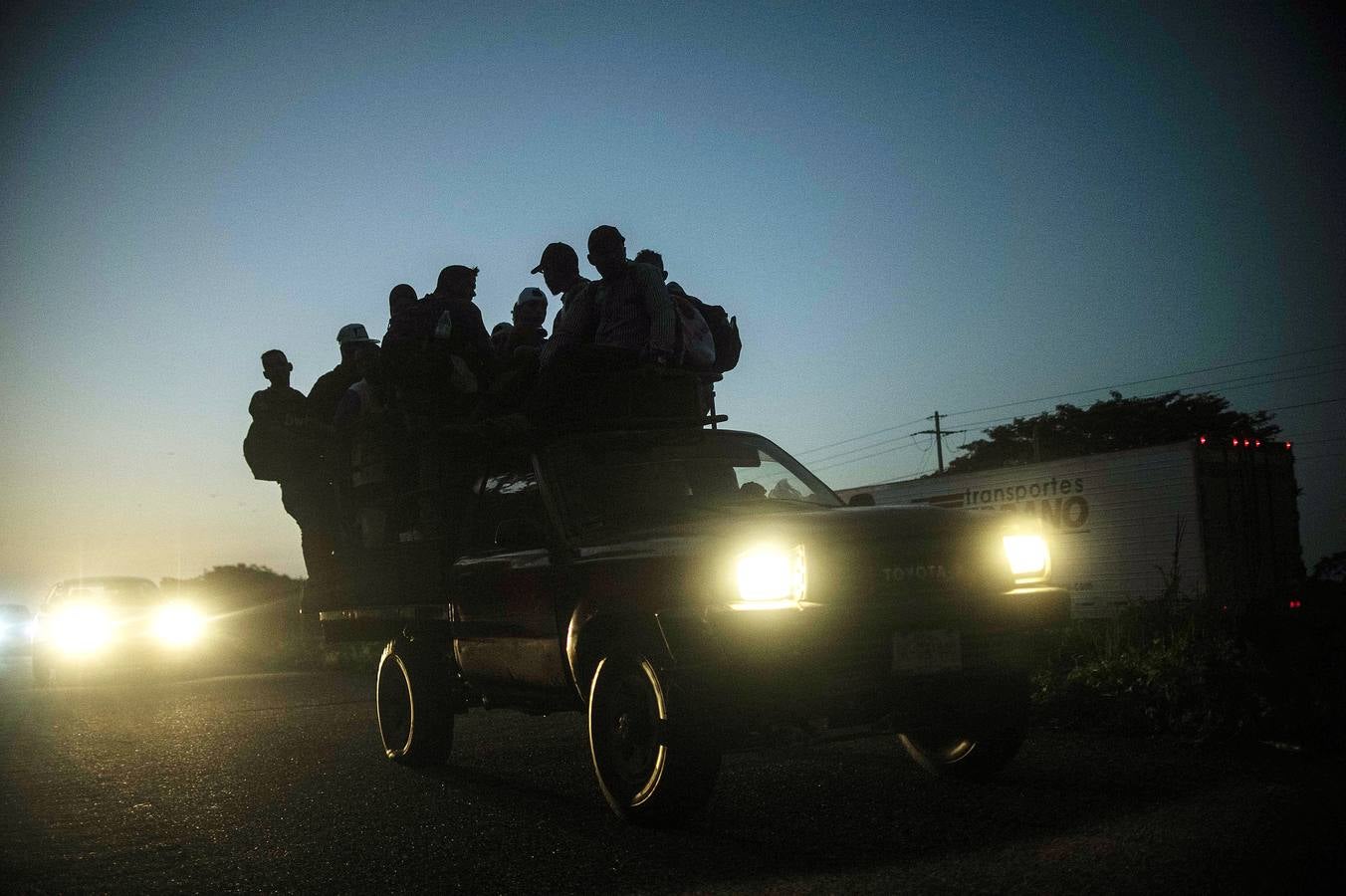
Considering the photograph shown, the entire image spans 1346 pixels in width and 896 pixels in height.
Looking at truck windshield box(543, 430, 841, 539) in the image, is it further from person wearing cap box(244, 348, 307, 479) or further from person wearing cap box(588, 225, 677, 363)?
person wearing cap box(244, 348, 307, 479)

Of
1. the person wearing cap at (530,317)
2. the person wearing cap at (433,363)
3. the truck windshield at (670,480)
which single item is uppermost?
the person wearing cap at (530,317)

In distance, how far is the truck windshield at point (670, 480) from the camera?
5.67 metres

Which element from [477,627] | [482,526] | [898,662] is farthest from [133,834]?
[898,662]

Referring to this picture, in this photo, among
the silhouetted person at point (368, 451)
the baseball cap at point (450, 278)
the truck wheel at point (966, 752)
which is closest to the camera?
the truck wheel at point (966, 752)

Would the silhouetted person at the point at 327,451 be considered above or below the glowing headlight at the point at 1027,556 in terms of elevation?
above

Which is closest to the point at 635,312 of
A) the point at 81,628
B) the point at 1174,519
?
the point at 81,628

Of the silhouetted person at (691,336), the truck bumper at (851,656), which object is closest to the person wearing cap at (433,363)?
the silhouetted person at (691,336)

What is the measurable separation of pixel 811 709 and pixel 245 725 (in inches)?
255

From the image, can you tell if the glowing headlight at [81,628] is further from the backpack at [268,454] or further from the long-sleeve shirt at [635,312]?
the long-sleeve shirt at [635,312]

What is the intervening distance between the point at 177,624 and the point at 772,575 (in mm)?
16948

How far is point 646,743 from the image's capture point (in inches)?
195

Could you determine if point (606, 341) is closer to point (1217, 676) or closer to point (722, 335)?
point (722, 335)

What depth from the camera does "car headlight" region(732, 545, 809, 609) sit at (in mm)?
4590

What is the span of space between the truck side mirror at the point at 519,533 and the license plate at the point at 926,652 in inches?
76.0
